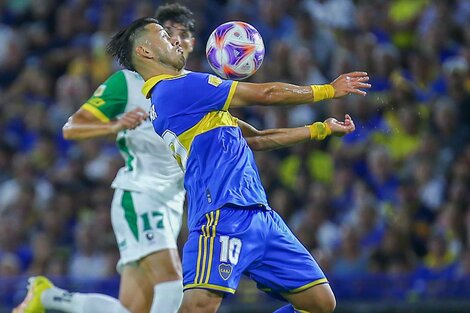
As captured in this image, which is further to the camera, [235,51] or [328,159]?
[328,159]

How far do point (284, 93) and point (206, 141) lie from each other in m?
0.51

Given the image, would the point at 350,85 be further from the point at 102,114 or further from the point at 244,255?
the point at 102,114

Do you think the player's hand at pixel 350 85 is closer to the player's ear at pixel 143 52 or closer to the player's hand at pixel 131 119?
the player's ear at pixel 143 52

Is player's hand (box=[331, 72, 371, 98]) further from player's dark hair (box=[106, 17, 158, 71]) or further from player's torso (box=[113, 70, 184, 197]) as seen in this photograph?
player's torso (box=[113, 70, 184, 197])

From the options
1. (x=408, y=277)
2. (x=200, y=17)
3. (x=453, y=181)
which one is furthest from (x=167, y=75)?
(x=200, y=17)

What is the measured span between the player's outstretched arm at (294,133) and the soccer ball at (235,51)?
34 cm

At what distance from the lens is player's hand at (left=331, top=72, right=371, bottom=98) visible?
19.6ft

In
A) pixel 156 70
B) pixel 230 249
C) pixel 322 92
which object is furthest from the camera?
pixel 156 70

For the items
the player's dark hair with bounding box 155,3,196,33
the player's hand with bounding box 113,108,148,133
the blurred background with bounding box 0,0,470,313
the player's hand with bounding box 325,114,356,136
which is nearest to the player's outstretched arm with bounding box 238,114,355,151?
the player's hand with bounding box 325,114,356,136

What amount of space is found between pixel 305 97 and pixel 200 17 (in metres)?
6.80

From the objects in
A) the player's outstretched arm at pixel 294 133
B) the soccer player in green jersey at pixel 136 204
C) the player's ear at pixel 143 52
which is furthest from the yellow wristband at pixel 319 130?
the soccer player in green jersey at pixel 136 204

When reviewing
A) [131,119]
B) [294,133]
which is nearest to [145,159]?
[131,119]

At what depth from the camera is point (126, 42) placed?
6.46 meters

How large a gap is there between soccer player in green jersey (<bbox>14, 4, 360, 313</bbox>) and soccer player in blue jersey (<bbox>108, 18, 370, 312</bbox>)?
112 cm
